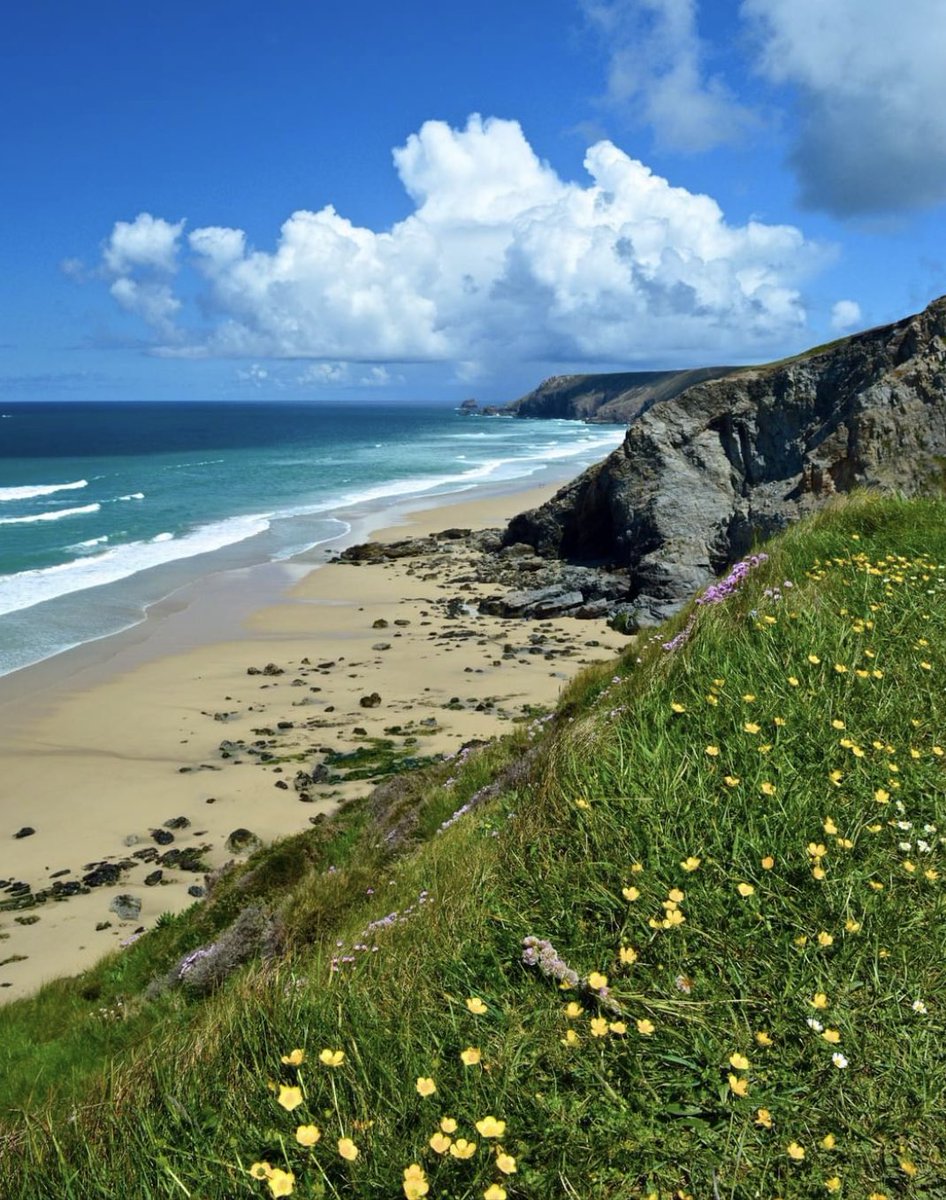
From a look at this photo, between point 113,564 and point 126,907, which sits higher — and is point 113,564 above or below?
above

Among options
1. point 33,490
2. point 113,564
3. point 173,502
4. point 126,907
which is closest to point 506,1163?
point 126,907

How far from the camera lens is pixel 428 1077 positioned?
10.1 ft

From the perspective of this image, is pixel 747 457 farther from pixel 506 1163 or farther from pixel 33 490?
pixel 33 490

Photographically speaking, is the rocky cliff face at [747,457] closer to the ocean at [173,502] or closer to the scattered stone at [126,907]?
the ocean at [173,502]

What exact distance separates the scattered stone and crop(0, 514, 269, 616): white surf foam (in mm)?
21092

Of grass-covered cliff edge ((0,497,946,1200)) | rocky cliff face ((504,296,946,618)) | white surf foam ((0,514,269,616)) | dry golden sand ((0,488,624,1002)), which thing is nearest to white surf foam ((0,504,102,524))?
white surf foam ((0,514,269,616))

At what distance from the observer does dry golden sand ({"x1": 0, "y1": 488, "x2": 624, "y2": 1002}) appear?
13.1 m

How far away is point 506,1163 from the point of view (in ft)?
8.95

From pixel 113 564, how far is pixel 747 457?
2605cm

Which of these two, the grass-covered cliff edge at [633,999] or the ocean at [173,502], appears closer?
the grass-covered cliff edge at [633,999]

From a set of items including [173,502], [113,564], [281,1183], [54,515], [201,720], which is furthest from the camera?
[173,502]

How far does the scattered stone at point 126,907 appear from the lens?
11961 mm

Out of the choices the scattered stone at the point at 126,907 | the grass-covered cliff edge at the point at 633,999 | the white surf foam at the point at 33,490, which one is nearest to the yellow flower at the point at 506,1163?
the grass-covered cliff edge at the point at 633,999

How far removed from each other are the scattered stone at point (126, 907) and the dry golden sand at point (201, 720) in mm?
132
